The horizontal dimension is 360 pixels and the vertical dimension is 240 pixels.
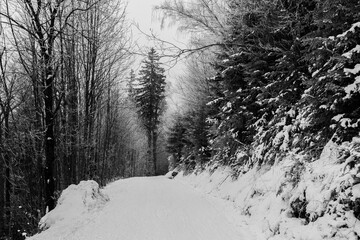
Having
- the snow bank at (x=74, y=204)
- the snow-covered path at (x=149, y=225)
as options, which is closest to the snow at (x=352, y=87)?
the snow-covered path at (x=149, y=225)

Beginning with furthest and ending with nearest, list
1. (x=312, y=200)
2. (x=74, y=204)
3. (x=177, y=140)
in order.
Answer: (x=177, y=140) < (x=74, y=204) < (x=312, y=200)

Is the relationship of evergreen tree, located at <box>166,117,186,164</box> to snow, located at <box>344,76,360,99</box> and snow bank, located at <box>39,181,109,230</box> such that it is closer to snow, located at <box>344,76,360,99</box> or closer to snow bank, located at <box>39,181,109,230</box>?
snow bank, located at <box>39,181,109,230</box>

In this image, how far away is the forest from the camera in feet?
17.7

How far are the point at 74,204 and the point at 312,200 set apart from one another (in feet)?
19.3

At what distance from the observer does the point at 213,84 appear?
52.1 ft

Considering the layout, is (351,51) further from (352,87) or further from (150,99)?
(150,99)

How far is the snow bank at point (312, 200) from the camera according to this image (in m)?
3.93

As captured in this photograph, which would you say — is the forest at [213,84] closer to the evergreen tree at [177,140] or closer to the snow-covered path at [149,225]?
the snow-covered path at [149,225]

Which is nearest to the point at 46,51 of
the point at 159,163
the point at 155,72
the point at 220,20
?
the point at 220,20

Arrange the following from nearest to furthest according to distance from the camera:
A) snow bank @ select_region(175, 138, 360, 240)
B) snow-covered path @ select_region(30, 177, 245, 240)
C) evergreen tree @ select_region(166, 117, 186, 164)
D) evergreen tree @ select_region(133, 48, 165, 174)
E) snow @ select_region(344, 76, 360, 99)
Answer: snow bank @ select_region(175, 138, 360, 240), snow @ select_region(344, 76, 360, 99), snow-covered path @ select_region(30, 177, 245, 240), evergreen tree @ select_region(166, 117, 186, 164), evergreen tree @ select_region(133, 48, 165, 174)

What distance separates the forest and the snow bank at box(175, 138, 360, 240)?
15 centimetres

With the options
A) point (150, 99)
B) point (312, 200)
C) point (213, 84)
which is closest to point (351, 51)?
point (312, 200)

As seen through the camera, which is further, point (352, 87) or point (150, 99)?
point (150, 99)

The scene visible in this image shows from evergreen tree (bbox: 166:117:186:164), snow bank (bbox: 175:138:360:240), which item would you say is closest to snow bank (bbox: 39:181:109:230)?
snow bank (bbox: 175:138:360:240)
